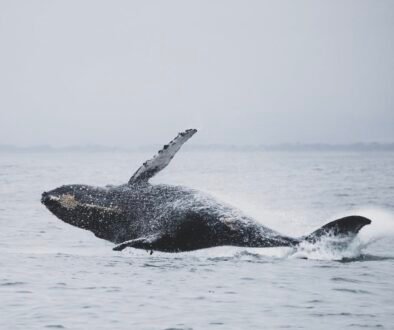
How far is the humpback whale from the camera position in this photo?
1301 cm

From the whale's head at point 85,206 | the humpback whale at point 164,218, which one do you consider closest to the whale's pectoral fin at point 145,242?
the humpback whale at point 164,218

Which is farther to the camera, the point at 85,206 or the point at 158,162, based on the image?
the point at 158,162

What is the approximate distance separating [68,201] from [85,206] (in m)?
0.40

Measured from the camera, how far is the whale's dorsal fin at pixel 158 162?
1495 cm

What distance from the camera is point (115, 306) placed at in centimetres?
1023

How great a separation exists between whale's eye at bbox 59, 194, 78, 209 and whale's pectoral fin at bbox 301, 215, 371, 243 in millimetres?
4790

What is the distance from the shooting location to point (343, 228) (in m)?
12.2

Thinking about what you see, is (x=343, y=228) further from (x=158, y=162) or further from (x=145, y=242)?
(x=158, y=162)

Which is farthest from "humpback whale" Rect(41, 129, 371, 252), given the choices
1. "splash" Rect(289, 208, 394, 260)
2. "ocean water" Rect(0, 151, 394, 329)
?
"ocean water" Rect(0, 151, 394, 329)

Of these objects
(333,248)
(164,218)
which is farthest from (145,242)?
(333,248)

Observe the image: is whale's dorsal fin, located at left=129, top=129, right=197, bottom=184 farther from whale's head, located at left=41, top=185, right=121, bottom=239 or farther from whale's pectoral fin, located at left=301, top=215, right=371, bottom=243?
whale's pectoral fin, located at left=301, top=215, right=371, bottom=243

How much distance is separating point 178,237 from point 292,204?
17.4 metres

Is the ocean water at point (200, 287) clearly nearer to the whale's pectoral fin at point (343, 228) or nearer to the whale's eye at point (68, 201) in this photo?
the whale's pectoral fin at point (343, 228)

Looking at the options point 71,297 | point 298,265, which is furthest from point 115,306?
point 298,265
